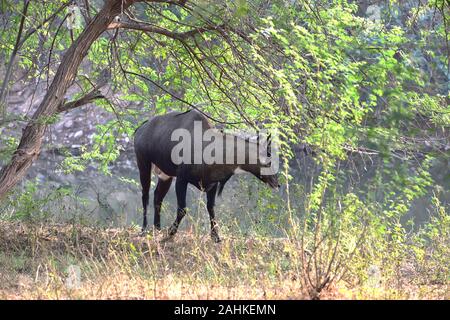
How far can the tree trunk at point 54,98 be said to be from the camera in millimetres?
8742

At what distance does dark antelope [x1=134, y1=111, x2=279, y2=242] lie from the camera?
10.8m

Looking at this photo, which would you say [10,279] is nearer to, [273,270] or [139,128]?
[273,270]

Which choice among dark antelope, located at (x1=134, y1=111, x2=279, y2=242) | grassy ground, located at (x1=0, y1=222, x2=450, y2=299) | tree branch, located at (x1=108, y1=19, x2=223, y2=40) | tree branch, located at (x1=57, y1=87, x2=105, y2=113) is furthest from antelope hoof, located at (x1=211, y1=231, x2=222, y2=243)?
tree branch, located at (x1=108, y1=19, x2=223, y2=40)

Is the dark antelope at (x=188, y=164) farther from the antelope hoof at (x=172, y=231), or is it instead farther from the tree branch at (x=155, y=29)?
the tree branch at (x=155, y=29)

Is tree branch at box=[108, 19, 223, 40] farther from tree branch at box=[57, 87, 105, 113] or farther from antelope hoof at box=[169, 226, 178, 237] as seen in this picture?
antelope hoof at box=[169, 226, 178, 237]

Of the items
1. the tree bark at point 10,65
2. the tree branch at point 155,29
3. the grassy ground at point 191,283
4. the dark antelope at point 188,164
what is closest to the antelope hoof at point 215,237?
the dark antelope at point 188,164

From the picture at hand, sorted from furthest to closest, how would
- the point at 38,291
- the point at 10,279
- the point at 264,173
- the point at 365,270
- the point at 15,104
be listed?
the point at 15,104, the point at 264,173, the point at 10,279, the point at 365,270, the point at 38,291

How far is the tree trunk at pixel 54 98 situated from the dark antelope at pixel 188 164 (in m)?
2.29

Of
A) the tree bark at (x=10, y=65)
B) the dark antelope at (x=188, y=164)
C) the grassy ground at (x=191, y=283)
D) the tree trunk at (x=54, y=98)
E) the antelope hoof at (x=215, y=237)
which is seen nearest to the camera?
the grassy ground at (x=191, y=283)

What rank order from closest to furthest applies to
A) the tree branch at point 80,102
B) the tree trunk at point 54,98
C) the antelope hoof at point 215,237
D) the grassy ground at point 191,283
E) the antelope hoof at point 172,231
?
the grassy ground at point 191,283, the tree trunk at point 54,98, the tree branch at point 80,102, the antelope hoof at point 215,237, the antelope hoof at point 172,231

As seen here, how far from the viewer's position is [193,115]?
1118 cm

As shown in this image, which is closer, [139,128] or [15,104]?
[139,128]
